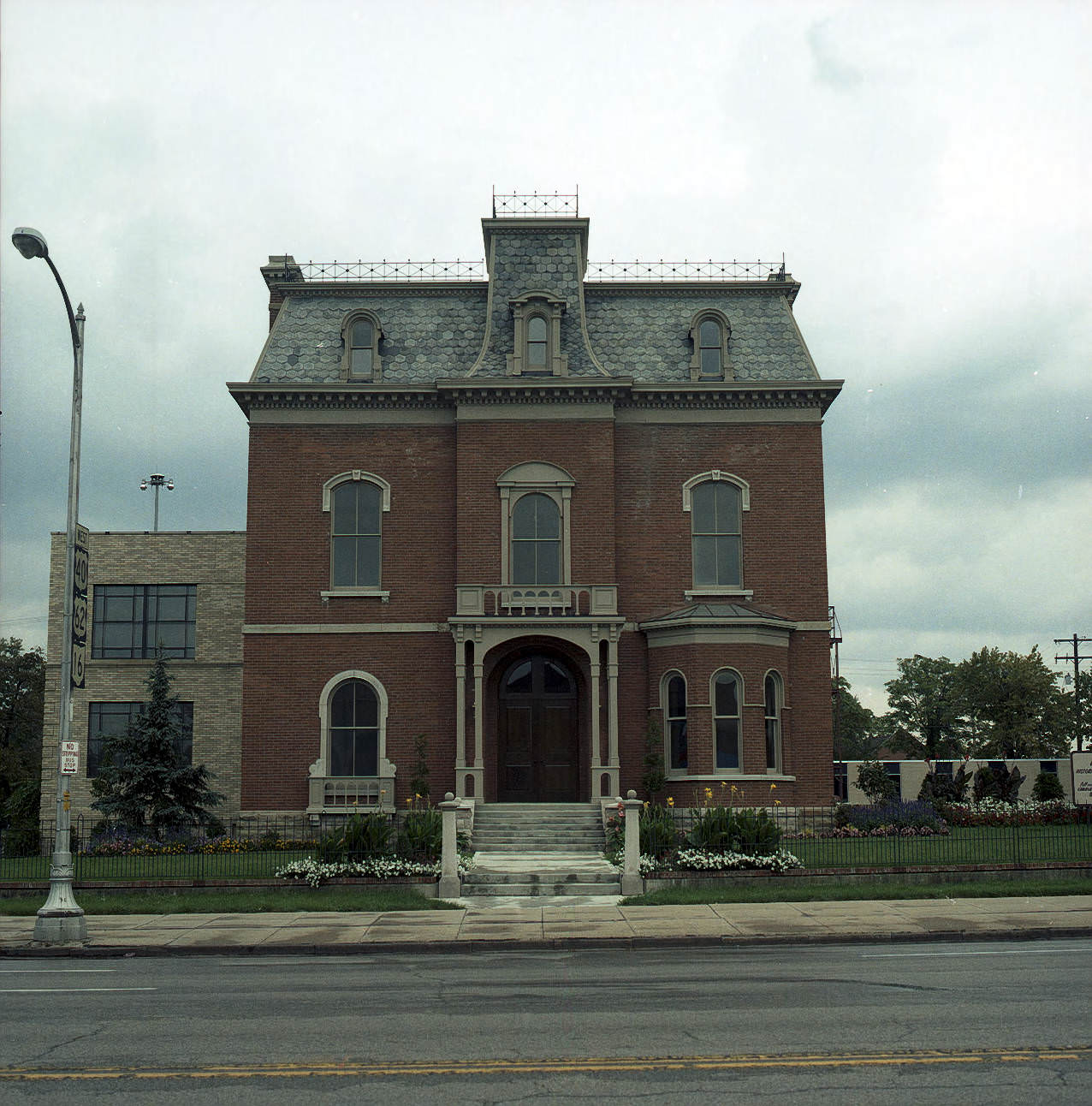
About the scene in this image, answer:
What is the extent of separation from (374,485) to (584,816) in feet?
31.7

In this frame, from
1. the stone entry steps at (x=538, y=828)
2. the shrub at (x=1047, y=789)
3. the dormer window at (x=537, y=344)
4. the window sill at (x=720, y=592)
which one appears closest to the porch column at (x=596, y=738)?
the stone entry steps at (x=538, y=828)

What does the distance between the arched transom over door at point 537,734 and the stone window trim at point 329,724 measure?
108 inches

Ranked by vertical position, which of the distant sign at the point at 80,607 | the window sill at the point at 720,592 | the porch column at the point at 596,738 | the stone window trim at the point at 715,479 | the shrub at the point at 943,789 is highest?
the stone window trim at the point at 715,479

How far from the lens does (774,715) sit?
30.0 metres

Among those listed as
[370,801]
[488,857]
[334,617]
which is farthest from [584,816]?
[334,617]

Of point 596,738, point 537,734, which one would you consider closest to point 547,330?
point 537,734

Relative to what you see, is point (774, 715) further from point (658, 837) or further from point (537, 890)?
point (537, 890)

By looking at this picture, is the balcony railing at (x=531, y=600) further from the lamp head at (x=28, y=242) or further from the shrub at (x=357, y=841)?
the lamp head at (x=28, y=242)

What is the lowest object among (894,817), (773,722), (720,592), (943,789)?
(894,817)

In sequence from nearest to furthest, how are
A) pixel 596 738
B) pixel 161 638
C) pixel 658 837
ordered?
pixel 658 837 < pixel 596 738 < pixel 161 638

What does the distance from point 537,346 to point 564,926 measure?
16785 millimetres

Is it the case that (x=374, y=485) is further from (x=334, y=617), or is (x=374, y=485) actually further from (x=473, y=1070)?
(x=473, y=1070)

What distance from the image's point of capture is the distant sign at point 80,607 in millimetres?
18422

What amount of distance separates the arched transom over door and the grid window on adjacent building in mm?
9682
